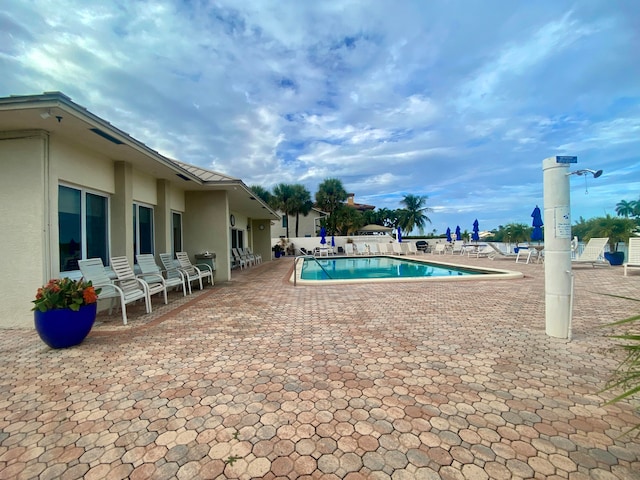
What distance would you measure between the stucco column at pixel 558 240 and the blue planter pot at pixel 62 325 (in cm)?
589

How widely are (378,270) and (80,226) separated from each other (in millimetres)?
12378

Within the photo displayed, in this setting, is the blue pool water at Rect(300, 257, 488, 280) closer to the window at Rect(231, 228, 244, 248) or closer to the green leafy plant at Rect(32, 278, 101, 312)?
the window at Rect(231, 228, 244, 248)

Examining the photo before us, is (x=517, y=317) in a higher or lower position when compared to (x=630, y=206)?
lower

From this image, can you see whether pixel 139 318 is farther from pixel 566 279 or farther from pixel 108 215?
pixel 566 279

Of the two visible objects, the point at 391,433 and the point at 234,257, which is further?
the point at 234,257

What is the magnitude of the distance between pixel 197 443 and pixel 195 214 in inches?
351

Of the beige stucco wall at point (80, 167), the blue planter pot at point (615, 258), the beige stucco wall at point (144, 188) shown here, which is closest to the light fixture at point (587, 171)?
the beige stucco wall at point (80, 167)

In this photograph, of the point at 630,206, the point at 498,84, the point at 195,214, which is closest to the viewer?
the point at 195,214

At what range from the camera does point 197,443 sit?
74.1 inches

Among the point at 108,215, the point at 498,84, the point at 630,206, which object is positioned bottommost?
the point at 108,215

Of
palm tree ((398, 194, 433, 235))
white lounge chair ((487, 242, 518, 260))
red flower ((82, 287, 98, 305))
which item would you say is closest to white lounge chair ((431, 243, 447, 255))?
white lounge chair ((487, 242, 518, 260))

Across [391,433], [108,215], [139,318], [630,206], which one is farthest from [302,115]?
[630,206]

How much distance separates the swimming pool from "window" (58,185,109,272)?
4.60 meters

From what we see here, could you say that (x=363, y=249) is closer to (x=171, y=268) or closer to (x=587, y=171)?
(x=171, y=268)
